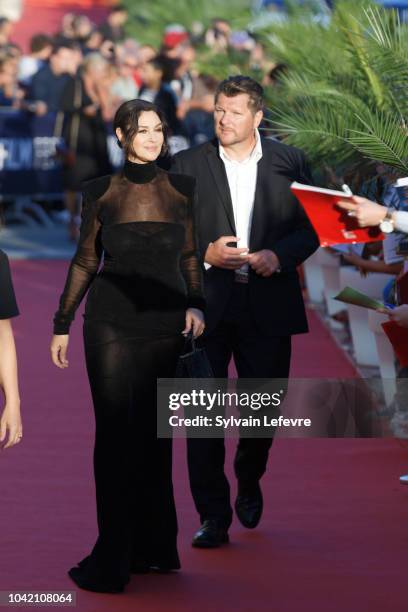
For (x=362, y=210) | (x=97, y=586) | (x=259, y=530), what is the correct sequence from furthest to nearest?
(x=259, y=530) < (x=97, y=586) < (x=362, y=210)

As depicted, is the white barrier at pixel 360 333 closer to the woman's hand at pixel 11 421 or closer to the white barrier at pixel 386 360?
the white barrier at pixel 386 360

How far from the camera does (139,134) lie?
251 inches

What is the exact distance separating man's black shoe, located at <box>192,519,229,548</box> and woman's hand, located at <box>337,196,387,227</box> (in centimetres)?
183

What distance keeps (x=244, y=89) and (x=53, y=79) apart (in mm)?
16046

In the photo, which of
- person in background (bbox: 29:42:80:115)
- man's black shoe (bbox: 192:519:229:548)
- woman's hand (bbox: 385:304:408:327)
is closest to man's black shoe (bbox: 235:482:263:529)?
man's black shoe (bbox: 192:519:229:548)

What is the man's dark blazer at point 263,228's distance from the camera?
23.5 ft

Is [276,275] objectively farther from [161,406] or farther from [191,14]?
[191,14]

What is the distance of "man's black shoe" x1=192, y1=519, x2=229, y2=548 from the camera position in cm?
701

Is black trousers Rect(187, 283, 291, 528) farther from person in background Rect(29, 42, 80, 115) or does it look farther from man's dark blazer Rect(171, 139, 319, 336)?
person in background Rect(29, 42, 80, 115)

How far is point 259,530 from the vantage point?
7.35m

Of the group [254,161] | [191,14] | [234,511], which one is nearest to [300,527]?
[234,511]

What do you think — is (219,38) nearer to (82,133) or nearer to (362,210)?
(82,133)

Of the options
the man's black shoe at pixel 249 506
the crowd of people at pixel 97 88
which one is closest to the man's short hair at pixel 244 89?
the man's black shoe at pixel 249 506

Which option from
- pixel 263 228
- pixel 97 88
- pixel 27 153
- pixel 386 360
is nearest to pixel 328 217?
pixel 263 228
